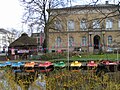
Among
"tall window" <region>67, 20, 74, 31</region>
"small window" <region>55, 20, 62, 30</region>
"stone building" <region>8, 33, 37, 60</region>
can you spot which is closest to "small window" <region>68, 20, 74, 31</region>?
"tall window" <region>67, 20, 74, 31</region>

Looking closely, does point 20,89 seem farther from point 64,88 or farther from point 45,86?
point 64,88

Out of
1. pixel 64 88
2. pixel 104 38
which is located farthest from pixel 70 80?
pixel 104 38

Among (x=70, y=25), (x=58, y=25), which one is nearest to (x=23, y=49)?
(x=58, y=25)

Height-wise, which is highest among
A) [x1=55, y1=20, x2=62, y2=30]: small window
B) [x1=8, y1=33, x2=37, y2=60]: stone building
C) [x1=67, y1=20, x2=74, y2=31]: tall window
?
[x1=67, y1=20, x2=74, y2=31]: tall window

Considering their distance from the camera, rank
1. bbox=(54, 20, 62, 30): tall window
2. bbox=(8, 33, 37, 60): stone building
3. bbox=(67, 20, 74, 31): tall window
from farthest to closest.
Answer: bbox=(67, 20, 74, 31): tall window
bbox=(54, 20, 62, 30): tall window
bbox=(8, 33, 37, 60): stone building

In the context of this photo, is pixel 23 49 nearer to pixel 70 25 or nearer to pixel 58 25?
pixel 58 25

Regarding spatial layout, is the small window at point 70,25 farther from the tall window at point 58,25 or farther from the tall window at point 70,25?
the tall window at point 58,25

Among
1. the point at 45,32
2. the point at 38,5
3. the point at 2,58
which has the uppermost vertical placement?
the point at 38,5

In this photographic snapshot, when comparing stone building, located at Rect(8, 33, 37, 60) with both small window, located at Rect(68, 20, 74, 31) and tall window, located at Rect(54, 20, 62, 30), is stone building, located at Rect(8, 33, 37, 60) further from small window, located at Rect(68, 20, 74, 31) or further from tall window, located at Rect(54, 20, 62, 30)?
small window, located at Rect(68, 20, 74, 31)

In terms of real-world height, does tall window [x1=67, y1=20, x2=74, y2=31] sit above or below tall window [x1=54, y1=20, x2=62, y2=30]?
above

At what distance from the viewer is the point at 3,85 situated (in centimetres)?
636

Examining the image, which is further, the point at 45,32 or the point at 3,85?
the point at 45,32

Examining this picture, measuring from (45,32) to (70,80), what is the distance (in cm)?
3127

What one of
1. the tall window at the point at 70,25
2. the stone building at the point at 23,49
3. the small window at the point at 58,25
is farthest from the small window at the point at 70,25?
the stone building at the point at 23,49
